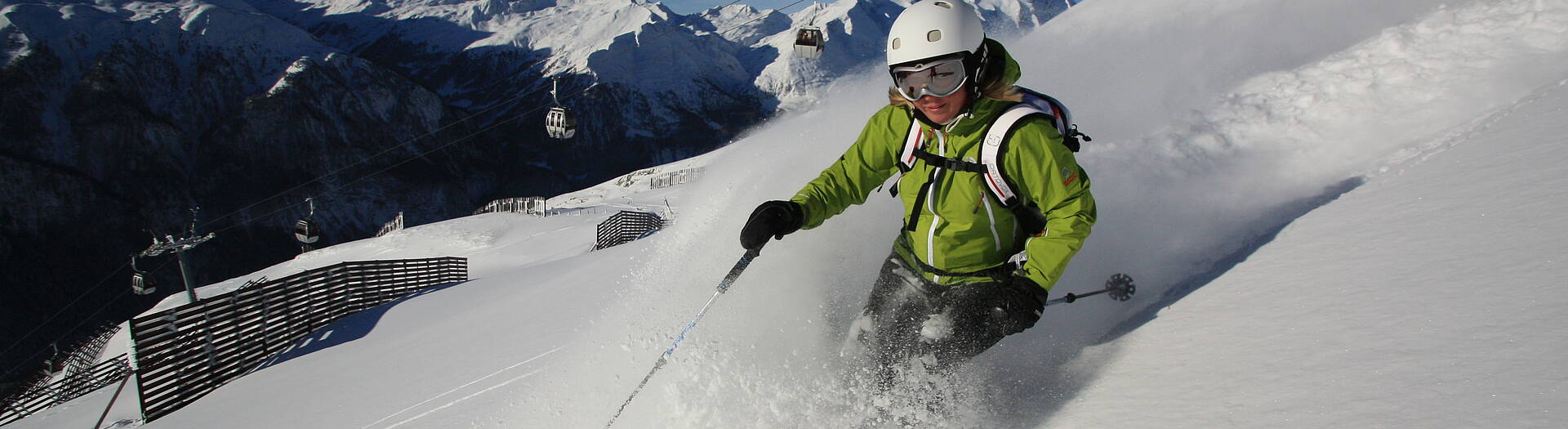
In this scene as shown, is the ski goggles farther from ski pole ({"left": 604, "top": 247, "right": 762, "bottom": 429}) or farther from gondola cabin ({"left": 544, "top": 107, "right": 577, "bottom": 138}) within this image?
gondola cabin ({"left": 544, "top": 107, "right": 577, "bottom": 138})

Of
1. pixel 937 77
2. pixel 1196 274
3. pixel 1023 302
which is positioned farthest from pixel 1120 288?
pixel 937 77

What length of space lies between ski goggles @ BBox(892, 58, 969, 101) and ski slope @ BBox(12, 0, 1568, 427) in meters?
1.28

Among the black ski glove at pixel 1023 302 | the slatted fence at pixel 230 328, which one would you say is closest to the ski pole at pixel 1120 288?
the black ski glove at pixel 1023 302

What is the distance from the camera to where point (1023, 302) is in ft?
9.18

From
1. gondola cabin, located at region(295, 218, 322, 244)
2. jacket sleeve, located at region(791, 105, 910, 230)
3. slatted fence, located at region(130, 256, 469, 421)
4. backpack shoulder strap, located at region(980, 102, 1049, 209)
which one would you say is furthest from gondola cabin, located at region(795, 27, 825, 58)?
gondola cabin, located at region(295, 218, 322, 244)

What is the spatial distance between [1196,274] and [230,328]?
13.6 metres

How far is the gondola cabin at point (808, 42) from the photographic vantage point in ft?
52.3

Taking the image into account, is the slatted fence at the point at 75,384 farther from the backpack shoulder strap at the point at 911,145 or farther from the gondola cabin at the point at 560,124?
the backpack shoulder strap at the point at 911,145

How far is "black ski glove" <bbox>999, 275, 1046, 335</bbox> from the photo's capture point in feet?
9.18

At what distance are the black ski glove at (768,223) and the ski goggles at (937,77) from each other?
801 millimetres

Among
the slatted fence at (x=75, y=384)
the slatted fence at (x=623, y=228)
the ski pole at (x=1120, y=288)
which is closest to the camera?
the ski pole at (x=1120, y=288)

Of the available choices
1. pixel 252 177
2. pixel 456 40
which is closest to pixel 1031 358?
pixel 252 177

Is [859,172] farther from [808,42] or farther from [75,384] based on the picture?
[75,384]

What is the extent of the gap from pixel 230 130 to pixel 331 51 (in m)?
19.2
